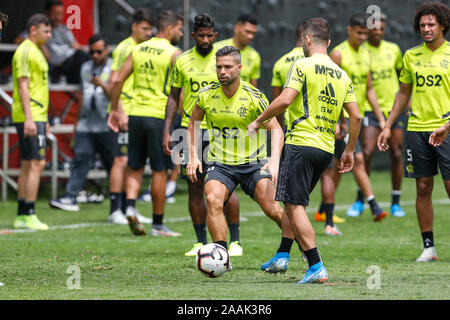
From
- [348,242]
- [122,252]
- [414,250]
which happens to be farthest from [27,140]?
[414,250]

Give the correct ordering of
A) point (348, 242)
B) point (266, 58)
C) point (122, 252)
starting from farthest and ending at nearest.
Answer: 1. point (266, 58)
2. point (348, 242)
3. point (122, 252)

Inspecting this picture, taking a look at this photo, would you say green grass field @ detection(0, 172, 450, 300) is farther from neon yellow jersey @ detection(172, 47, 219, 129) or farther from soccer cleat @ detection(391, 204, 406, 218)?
neon yellow jersey @ detection(172, 47, 219, 129)

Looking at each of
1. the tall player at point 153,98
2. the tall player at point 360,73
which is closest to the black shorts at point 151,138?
the tall player at point 153,98

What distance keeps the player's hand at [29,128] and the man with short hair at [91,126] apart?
1.94 m

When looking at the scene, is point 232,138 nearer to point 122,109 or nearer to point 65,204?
point 122,109

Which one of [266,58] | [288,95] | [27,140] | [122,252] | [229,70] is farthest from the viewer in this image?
[266,58]

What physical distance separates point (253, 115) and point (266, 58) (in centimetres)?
961

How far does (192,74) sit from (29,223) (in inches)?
146

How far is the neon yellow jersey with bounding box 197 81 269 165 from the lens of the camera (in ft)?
28.5

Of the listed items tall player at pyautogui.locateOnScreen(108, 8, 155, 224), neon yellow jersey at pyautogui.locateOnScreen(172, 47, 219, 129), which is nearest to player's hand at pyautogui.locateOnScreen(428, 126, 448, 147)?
neon yellow jersey at pyautogui.locateOnScreen(172, 47, 219, 129)

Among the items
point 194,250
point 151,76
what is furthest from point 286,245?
point 151,76

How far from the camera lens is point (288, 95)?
7.59m

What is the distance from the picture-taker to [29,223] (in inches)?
494
